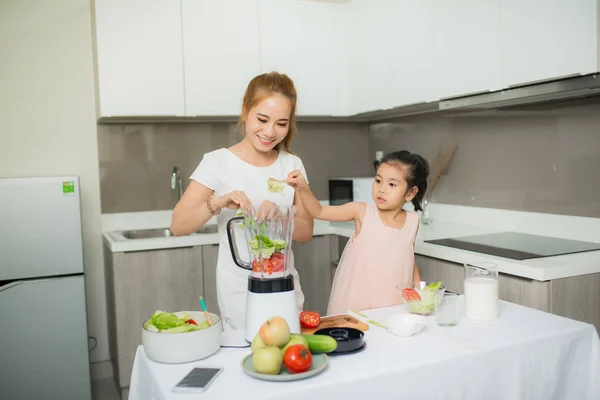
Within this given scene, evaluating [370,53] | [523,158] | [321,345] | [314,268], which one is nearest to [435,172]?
[523,158]

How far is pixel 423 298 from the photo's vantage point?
5.13 feet

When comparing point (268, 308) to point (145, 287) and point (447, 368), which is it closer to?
point (447, 368)

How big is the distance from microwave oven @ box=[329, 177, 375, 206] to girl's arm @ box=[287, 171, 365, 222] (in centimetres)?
144

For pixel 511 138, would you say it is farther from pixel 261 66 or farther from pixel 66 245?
pixel 66 245

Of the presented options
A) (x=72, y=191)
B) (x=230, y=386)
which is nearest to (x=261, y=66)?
(x=72, y=191)

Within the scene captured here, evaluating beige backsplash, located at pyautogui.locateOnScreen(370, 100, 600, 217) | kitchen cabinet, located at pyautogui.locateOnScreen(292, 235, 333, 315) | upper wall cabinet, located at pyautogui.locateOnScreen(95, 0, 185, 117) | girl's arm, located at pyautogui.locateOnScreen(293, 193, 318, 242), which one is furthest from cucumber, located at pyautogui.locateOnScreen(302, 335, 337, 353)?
upper wall cabinet, located at pyautogui.locateOnScreen(95, 0, 185, 117)

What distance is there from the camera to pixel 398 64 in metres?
3.04

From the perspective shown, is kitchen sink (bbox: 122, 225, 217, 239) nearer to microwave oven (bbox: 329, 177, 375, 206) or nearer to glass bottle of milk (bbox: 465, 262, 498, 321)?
microwave oven (bbox: 329, 177, 375, 206)

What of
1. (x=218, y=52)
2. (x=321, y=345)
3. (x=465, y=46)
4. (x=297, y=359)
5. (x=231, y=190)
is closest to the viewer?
(x=297, y=359)

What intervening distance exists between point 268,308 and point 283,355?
0.58 ft

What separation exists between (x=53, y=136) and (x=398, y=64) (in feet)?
6.83

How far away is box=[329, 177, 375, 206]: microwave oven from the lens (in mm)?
3588

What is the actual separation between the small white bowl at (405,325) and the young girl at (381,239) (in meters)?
0.51

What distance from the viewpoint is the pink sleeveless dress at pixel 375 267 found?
199cm
